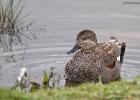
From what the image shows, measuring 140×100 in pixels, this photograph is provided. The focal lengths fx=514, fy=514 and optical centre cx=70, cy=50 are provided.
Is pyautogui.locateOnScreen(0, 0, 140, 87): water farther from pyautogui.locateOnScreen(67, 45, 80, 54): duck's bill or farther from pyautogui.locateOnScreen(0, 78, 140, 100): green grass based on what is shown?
pyautogui.locateOnScreen(0, 78, 140, 100): green grass

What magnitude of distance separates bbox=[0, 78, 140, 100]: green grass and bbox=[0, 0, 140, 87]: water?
376 cm

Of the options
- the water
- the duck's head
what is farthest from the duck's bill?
the water

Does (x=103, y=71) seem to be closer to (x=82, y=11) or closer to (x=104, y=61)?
(x=104, y=61)

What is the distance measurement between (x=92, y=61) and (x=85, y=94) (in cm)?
422

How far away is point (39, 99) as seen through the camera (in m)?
6.16

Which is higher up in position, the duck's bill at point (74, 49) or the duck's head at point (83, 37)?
the duck's head at point (83, 37)

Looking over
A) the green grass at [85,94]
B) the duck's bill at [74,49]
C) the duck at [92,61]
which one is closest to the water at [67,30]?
the duck at [92,61]

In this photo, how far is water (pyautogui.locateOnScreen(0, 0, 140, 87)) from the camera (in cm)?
1109

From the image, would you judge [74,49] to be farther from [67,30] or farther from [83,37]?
[67,30]

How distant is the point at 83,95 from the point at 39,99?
0.61 meters

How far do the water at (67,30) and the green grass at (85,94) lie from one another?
376cm

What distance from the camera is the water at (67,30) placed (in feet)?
36.4

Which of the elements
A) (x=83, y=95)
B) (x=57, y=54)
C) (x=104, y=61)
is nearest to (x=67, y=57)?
(x=57, y=54)

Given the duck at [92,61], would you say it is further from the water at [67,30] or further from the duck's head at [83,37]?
the water at [67,30]
